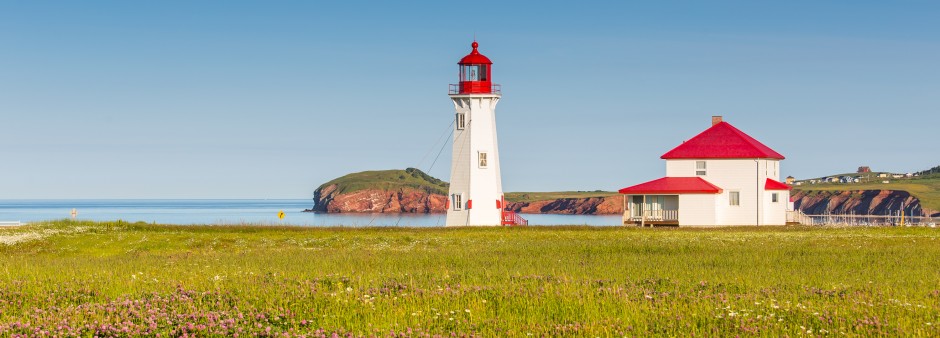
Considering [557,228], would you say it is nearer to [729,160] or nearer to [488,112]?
[488,112]

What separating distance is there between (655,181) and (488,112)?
15.0 meters

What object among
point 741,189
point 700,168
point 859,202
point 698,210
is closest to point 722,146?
point 700,168

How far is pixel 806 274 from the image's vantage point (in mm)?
24172

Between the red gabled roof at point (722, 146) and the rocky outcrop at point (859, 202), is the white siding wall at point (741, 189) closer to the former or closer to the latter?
the red gabled roof at point (722, 146)

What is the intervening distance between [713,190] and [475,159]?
17.5m

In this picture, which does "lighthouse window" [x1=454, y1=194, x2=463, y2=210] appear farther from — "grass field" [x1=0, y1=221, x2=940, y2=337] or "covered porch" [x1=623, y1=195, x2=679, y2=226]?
"grass field" [x1=0, y1=221, x2=940, y2=337]

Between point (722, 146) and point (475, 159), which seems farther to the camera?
point (722, 146)

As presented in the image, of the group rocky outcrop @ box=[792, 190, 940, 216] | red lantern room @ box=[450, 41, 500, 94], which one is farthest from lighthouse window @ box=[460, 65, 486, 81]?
rocky outcrop @ box=[792, 190, 940, 216]

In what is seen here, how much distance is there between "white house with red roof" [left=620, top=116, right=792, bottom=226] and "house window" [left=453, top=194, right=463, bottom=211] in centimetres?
1304

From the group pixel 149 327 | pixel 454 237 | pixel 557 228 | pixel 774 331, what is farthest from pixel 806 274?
pixel 557 228

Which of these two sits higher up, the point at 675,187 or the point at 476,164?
the point at 476,164

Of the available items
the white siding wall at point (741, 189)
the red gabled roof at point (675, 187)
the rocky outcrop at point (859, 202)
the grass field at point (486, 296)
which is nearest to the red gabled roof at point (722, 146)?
the white siding wall at point (741, 189)

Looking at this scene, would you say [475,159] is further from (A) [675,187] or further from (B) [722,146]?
(B) [722,146]

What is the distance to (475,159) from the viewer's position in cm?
6594
